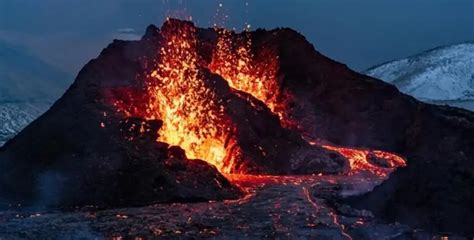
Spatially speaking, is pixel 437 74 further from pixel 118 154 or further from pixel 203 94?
pixel 118 154

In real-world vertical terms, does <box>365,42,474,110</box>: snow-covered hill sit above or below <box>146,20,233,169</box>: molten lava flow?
above

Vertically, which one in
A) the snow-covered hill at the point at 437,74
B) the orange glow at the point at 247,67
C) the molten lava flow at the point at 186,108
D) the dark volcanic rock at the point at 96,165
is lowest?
the dark volcanic rock at the point at 96,165

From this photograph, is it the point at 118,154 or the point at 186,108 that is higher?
the point at 186,108

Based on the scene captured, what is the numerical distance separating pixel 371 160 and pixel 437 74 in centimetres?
11795

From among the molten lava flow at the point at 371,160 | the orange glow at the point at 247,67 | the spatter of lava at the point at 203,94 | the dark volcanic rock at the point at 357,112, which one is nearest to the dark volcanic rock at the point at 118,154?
the spatter of lava at the point at 203,94

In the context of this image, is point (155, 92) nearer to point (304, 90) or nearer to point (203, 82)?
point (203, 82)

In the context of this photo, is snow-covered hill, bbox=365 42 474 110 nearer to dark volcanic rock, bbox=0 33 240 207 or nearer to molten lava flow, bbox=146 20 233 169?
molten lava flow, bbox=146 20 233 169

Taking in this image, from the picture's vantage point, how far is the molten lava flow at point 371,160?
23125 mm

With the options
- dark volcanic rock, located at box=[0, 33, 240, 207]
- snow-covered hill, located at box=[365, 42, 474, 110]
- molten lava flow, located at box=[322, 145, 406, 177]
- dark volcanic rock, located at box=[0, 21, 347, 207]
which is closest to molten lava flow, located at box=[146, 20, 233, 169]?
dark volcanic rock, located at box=[0, 21, 347, 207]

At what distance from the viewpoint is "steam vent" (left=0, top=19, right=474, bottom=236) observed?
17.7m

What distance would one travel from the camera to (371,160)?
2467cm

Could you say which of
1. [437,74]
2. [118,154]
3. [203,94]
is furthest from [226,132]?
[437,74]

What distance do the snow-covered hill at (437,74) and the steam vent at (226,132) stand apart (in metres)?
92.0

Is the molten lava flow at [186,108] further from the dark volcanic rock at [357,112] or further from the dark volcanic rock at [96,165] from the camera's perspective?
the dark volcanic rock at [357,112]
